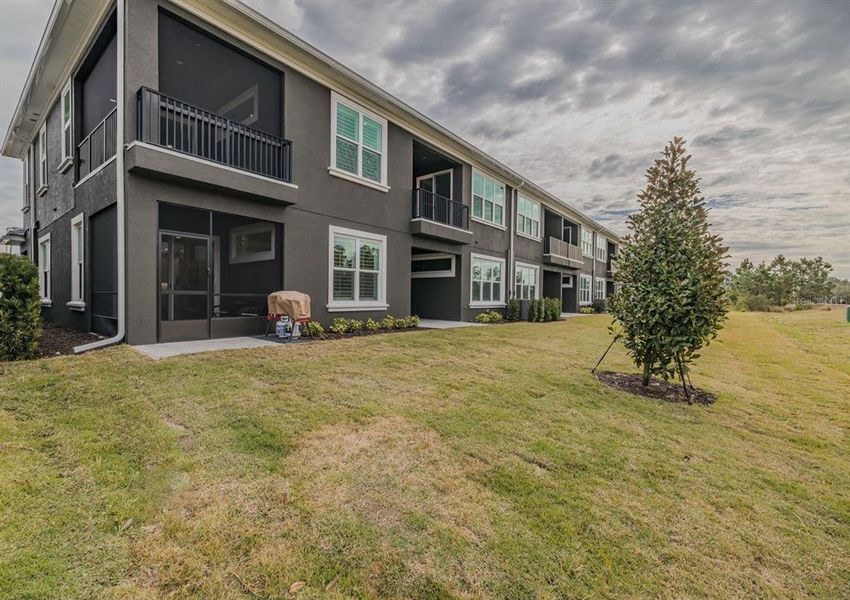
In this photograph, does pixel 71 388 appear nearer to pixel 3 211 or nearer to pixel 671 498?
pixel 671 498

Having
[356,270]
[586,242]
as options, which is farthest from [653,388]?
[586,242]

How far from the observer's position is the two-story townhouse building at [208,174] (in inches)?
283

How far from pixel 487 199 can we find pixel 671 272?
39.8ft

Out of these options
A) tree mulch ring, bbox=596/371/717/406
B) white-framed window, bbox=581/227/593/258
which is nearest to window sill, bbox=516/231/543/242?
white-framed window, bbox=581/227/593/258

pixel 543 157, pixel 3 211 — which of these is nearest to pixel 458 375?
pixel 543 157

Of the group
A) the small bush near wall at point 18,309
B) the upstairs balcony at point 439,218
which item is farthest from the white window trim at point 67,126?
the upstairs balcony at point 439,218

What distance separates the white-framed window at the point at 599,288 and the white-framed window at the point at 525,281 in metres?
13.1

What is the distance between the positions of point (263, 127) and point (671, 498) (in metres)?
11.3

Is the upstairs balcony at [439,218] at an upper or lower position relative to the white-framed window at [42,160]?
lower

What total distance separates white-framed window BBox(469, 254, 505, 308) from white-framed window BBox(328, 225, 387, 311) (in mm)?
5469

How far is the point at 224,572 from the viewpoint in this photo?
2.03m

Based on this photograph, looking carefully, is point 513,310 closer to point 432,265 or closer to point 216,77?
point 432,265

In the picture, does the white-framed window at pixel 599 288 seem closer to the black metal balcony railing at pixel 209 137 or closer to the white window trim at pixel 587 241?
the white window trim at pixel 587 241

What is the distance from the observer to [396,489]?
115 inches
